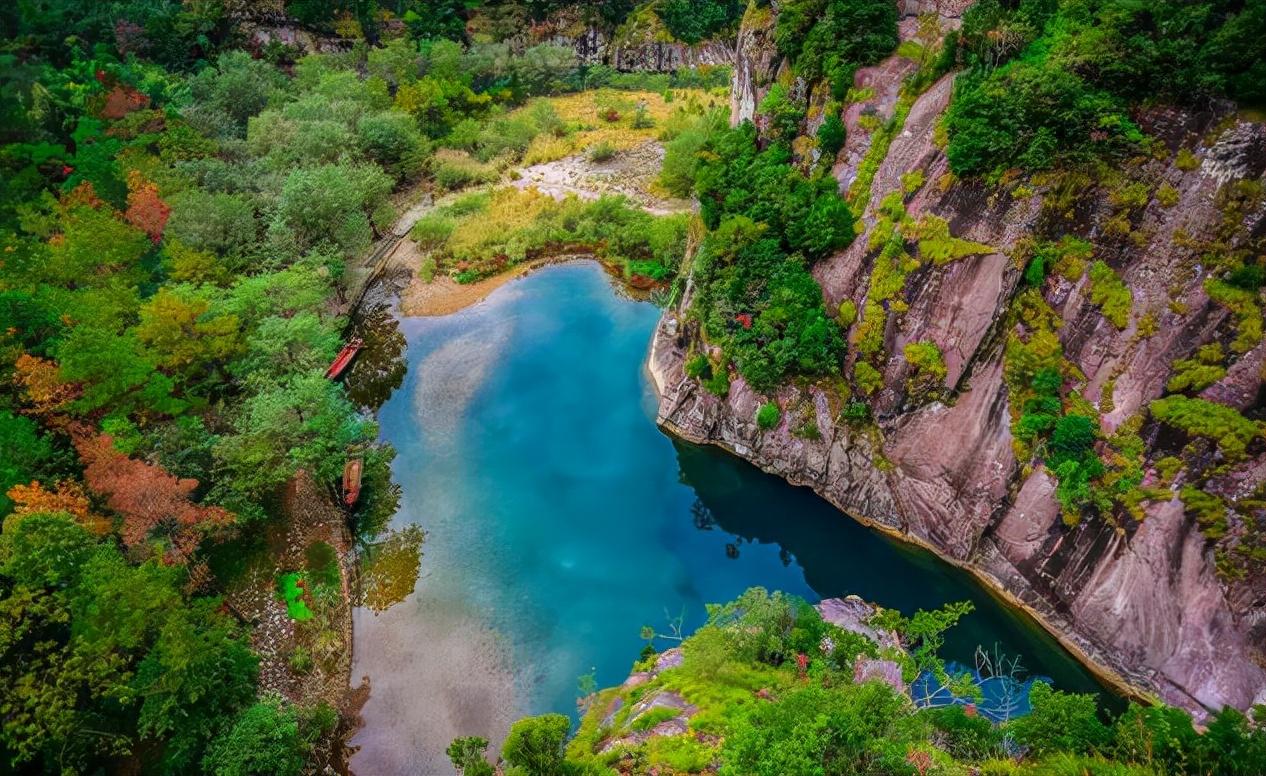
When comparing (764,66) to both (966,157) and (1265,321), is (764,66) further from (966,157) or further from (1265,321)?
(1265,321)

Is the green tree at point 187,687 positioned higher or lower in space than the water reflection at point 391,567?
higher

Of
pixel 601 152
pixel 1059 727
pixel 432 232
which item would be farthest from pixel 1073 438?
pixel 601 152

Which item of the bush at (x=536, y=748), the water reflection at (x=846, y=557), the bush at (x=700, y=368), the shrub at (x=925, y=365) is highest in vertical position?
the shrub at (x=925, y=365)

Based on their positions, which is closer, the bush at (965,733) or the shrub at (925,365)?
the bush at (965,733)

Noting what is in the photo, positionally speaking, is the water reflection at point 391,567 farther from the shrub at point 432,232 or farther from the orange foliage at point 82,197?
the orange foliage at point 82,197

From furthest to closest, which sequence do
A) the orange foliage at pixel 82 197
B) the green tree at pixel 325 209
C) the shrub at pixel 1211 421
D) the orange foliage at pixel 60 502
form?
the green tree at pixel 325 209
the orange foliage at pixel 82 197
the orange foliage at pixel 60 502
the shrub at pixel 1211 421

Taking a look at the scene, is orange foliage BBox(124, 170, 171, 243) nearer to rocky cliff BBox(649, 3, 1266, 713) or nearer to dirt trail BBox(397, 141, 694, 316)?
dirt trail BBox(397, 141, 694, 316)

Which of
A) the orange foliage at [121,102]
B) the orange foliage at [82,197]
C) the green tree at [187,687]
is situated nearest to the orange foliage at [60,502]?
the green tree at [187,687]
